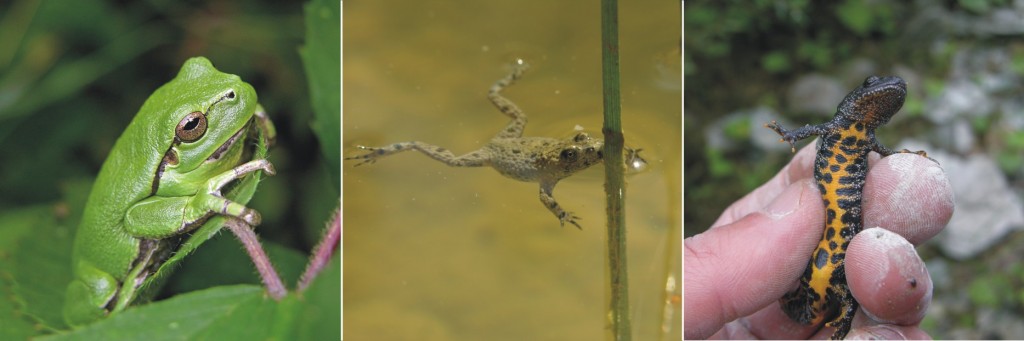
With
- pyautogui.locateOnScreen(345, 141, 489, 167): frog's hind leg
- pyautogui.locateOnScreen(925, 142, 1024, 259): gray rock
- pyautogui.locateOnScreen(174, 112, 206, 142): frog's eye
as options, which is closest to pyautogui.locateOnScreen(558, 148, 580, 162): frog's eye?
pyautogui.locateOnScreen(345, 141, 489, 167): frog's hind leg

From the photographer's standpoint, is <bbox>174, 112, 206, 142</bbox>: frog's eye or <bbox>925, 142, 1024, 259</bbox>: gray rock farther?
<bbox>925, 142, 1024, 259</bbox>: gray rock

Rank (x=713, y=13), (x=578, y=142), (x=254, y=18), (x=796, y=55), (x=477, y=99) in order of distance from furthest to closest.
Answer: (x=796, y=55) < (x=713, y=13) < (x=254, y=18) < (x=477, y=99) < (x=578, y=142)

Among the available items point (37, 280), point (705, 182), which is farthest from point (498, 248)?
point (705, 182)

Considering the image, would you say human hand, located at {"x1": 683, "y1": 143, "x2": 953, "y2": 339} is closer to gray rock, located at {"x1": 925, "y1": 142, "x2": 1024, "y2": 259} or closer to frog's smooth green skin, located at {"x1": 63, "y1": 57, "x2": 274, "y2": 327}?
frog's smooth green skin, located at {"x1": 63, "y1": 57, "x2": 274, "y2": 327}

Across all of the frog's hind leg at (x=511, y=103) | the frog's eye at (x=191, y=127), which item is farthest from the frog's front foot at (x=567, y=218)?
the frog's eye at (x=191, y=127)

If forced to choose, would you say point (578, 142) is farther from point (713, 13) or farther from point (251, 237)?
point (713, 13)

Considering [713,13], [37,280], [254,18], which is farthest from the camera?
[713,13]

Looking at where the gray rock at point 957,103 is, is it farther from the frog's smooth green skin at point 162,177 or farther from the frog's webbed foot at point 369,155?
the frog's smooth green skin at point 162,177
